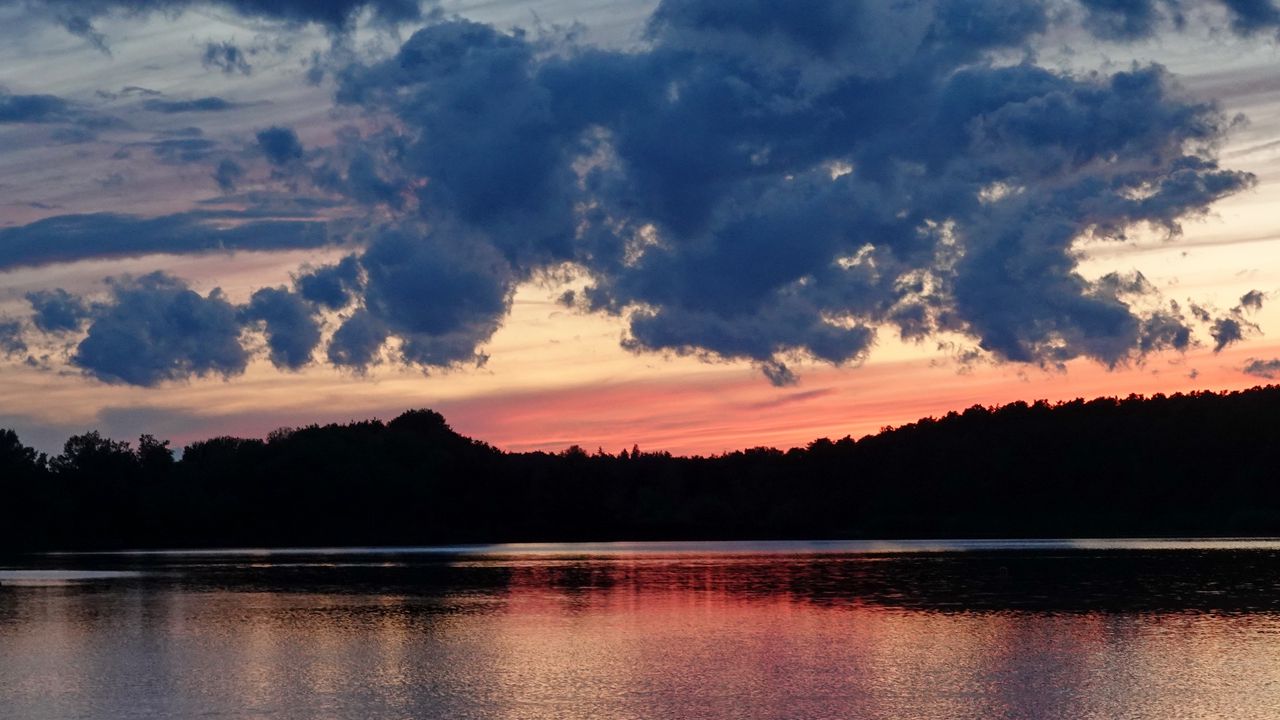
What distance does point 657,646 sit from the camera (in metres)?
49.7

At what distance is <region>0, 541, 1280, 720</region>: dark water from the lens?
1433 inches

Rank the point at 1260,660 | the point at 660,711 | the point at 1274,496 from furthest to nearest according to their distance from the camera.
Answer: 1. the point at 1274,496
2. the point at 1260,660
3. the point at 660,711

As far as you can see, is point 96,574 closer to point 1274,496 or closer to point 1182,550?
point 1182,550

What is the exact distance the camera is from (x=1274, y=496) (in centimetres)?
19138

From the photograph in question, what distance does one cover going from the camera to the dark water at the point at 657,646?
3641 cm

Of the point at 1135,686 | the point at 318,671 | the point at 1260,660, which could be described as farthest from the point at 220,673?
the point at 1260,660

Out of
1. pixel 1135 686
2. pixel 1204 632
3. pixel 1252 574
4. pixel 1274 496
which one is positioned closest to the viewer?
pixel 1135 686

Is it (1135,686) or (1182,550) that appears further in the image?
(1182,550)

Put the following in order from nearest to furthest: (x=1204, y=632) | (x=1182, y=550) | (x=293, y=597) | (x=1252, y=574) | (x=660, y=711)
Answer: (x=660, y=711) < (x=1204, y=632) < (x=293, y=597) < (x=1252, y=574) < (x=1182, y=550)

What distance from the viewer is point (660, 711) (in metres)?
35.1

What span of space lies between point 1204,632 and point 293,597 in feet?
148

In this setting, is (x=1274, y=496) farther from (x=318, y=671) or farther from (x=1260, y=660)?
(x=318, y=671)

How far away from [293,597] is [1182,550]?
8725 cm

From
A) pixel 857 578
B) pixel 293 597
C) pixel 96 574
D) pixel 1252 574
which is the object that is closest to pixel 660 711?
pixel 293 597
